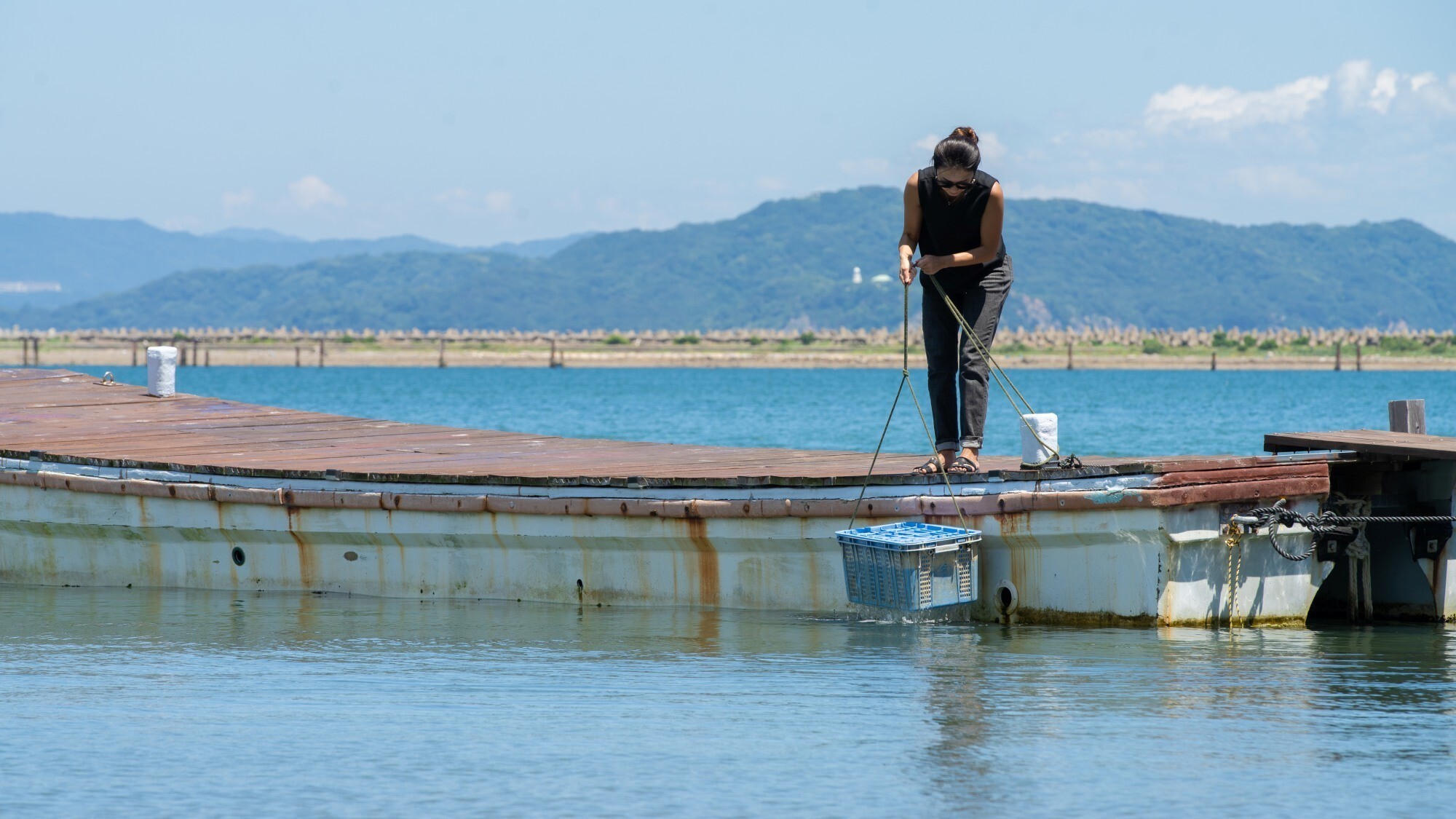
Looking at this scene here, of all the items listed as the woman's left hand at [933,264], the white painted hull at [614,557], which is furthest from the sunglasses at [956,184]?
the white painted hull at [614,557]

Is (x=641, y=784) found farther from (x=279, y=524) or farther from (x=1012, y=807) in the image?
(x=279, y=524)

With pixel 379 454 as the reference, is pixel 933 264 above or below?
above

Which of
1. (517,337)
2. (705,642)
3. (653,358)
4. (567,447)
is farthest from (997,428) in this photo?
(517,337)

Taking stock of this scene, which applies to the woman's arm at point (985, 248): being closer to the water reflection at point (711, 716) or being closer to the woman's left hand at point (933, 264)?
the woman's left hand at point (933, 264)

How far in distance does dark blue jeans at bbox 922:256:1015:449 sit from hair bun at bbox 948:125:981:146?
28.2 inches

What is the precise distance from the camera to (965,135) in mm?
9328

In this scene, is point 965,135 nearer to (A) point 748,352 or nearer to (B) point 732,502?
(B) point 732,502

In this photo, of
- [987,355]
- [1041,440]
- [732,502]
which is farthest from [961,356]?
[732,502]

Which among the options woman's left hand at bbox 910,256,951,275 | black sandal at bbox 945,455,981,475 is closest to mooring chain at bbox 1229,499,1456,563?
black sandal at bbox 945,455,981,475

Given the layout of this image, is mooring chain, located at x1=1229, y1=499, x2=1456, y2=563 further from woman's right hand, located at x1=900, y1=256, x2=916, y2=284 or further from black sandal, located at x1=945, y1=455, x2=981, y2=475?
woman's right hand, located at x1=900, y1=256, x2=916, y2=284

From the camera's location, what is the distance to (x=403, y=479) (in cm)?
1070

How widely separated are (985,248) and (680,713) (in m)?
3.32

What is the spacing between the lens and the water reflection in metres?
6.10

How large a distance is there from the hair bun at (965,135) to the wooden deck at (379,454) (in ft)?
5.86
